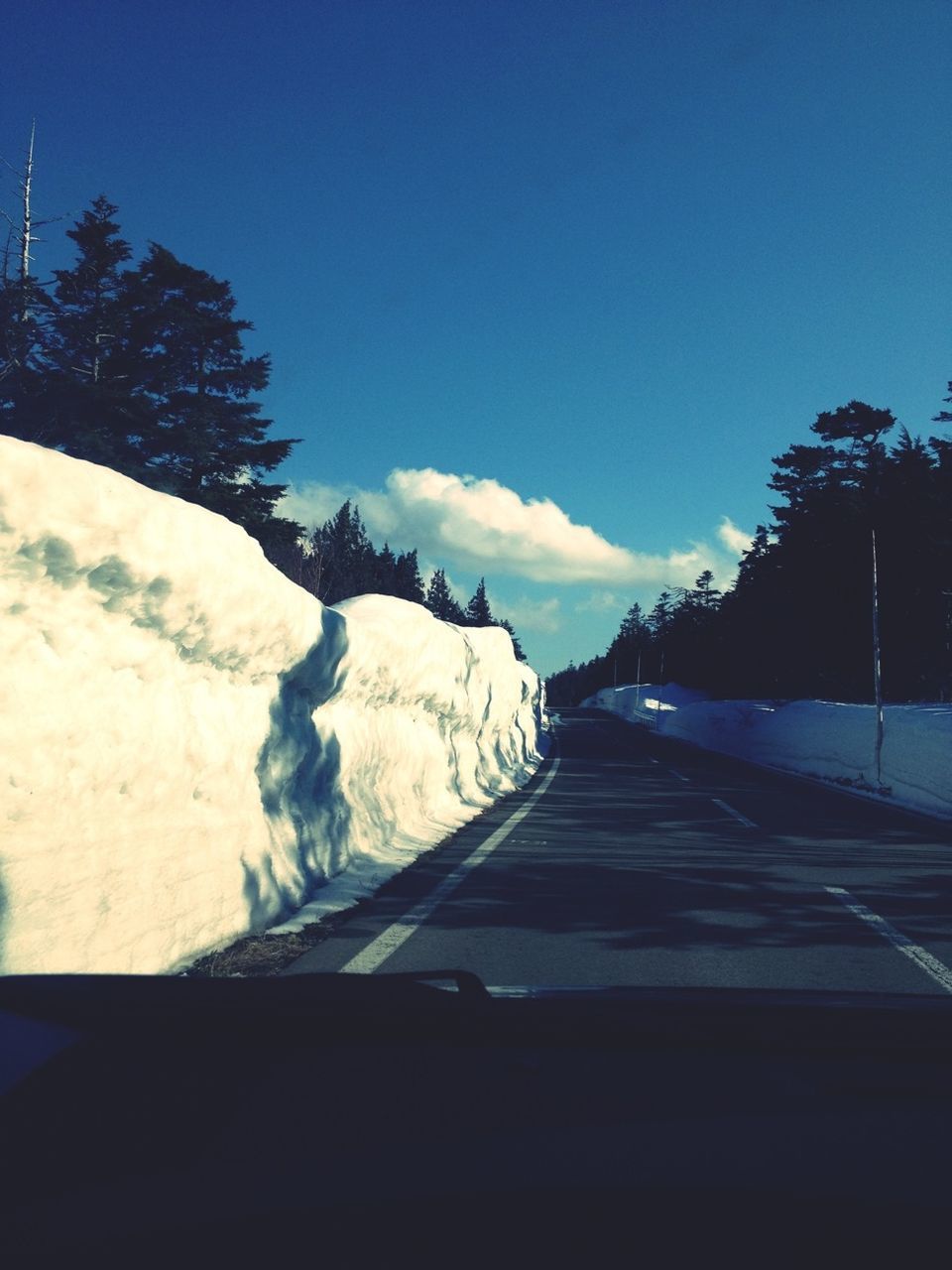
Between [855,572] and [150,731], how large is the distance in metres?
44.0

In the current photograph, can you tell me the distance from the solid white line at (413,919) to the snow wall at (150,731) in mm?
701

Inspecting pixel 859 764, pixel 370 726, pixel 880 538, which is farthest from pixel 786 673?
pixel 370 726

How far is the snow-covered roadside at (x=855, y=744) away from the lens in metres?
17.3

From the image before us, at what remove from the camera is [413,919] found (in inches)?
270

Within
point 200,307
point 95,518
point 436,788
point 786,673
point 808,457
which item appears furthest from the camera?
point 786,673

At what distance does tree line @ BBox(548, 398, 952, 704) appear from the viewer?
42.3 metres

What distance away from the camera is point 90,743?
4.66 metres

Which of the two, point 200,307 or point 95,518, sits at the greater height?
point 200,307

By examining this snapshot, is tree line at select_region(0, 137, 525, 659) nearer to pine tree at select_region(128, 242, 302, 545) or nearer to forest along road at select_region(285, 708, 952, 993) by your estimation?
pine tree at select_region(128, 242, 302, 545)

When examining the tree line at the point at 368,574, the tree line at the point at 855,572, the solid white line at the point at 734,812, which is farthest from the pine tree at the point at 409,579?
the solid white line at the point at 734,812

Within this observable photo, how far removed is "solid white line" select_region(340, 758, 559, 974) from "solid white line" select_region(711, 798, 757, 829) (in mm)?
3692

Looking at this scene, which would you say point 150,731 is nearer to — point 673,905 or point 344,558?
point 673,905

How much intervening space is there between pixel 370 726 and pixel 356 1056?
9115 millimetres

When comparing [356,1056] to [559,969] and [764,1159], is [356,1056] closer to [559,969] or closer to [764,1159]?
[764,1159]
